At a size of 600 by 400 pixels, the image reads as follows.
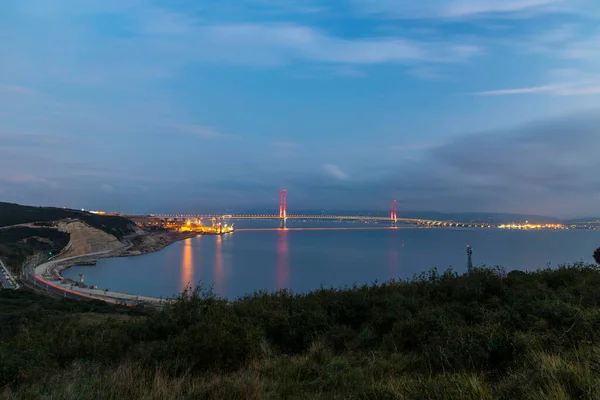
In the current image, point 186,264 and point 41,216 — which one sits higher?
point 41,216

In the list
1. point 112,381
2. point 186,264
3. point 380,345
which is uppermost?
point 112,381

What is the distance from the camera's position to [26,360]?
9.72ft

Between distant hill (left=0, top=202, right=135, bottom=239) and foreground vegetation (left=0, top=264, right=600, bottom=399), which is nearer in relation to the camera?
foreground vegetation (left=0, top=264, right=600, bottom=399)

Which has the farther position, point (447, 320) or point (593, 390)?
point (447, 320)

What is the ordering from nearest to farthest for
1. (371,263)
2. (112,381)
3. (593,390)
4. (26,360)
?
1. (593,390)
2. (112,381)
3. (26,360)
4. (371,263)

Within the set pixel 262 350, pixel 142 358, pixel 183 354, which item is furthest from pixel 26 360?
pixel 262 350

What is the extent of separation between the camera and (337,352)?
12.2 feet

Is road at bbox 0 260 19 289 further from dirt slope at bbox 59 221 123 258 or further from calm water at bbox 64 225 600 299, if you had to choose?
dirt slope at bbox 59 221 123 258

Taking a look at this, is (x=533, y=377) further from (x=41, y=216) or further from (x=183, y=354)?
(x=41, y=216)

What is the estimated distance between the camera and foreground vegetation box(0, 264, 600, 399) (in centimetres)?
219

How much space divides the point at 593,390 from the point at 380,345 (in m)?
2.23

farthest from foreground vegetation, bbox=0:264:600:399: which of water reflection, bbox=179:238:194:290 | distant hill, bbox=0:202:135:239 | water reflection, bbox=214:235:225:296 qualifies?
distant hill, bbox=0:202:135:239

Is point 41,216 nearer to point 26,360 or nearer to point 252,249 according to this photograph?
point 252,249

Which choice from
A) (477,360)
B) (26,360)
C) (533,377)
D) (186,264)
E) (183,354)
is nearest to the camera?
(533,377)
